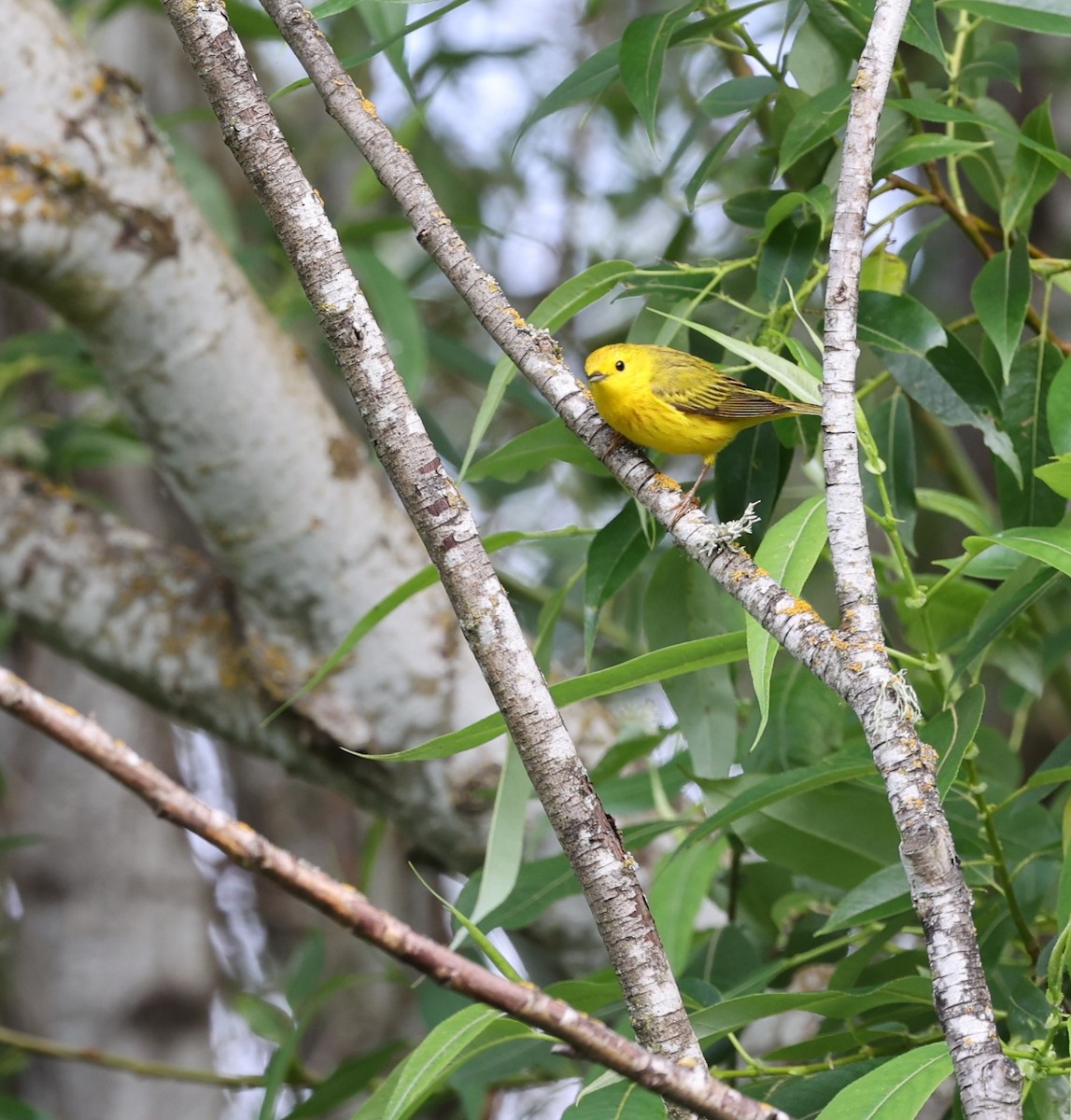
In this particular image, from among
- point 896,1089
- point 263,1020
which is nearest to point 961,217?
point 896,1089

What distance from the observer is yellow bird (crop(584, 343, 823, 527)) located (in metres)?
1.10

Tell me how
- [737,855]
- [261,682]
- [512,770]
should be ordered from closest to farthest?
[512,770]
[737,855]
[261,682]

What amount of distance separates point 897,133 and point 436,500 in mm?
681

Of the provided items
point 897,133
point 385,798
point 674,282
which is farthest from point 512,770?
point 385,798

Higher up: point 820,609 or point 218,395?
point 218,395

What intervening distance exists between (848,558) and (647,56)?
556 mm

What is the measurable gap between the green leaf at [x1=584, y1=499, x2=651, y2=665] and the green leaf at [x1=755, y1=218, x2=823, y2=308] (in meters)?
0.22

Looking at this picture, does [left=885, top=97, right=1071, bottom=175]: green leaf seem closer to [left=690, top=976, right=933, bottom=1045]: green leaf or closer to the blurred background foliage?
the blurred background foliage

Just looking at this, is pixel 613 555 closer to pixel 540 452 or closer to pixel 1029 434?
pixel 540 452

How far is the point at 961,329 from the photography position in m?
1.39

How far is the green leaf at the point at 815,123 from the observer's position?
1.02 metres

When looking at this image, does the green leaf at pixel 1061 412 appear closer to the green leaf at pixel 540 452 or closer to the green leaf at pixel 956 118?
the green leaf at pixel 956 118

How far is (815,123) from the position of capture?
3.37 feet

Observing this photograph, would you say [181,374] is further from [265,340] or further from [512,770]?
[512,770]
